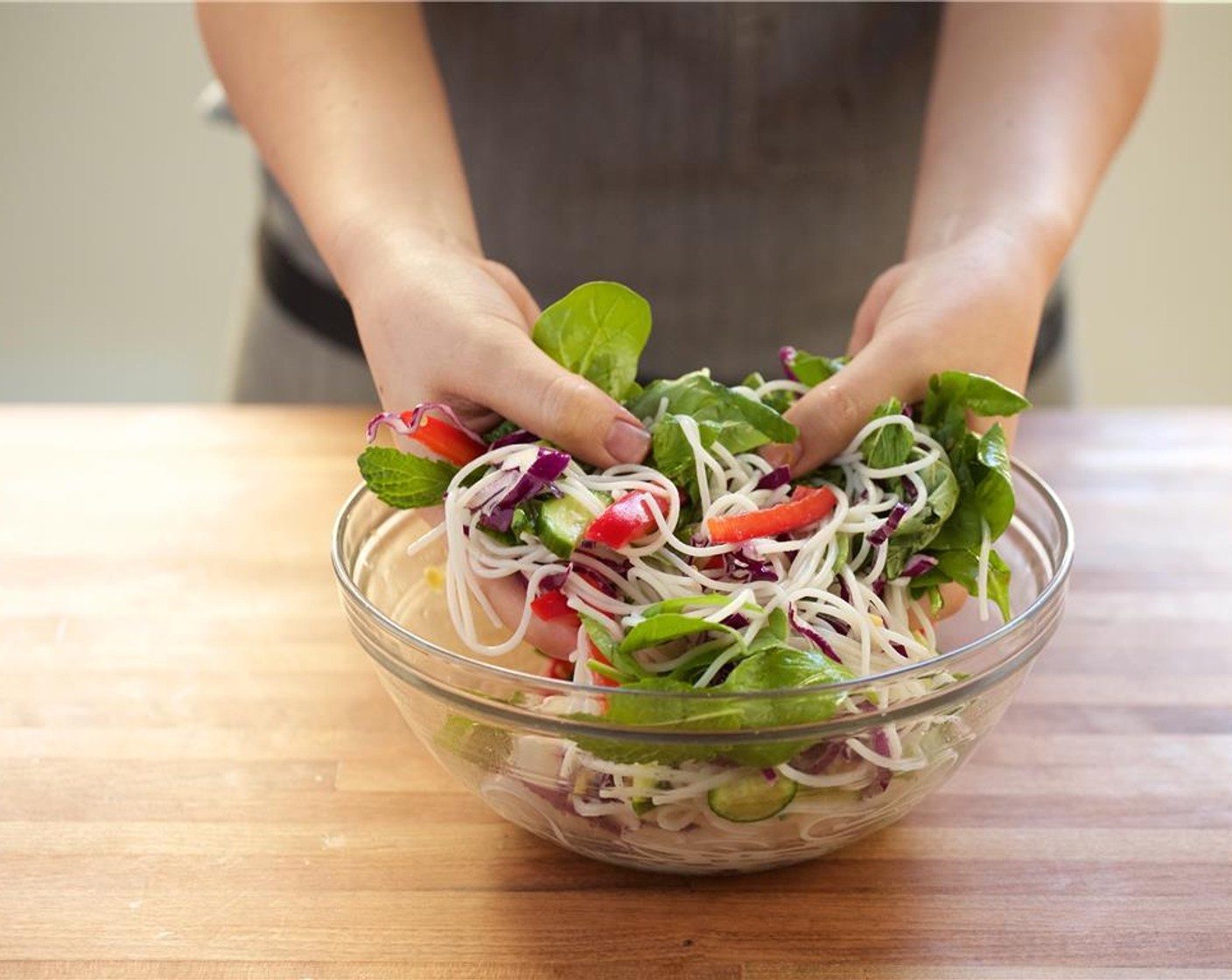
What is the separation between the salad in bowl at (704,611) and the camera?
79 centimetres

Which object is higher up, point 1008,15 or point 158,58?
point 1008,15

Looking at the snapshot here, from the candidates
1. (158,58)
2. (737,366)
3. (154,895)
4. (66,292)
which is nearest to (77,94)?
(158,58)

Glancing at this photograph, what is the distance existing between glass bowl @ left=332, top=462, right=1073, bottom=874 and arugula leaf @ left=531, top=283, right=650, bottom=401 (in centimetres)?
24

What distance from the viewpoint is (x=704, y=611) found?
0.84m

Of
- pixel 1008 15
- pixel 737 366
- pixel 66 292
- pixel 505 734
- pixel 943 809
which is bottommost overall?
pixel 66 292

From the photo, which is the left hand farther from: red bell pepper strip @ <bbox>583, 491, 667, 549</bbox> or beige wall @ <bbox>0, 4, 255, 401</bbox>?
beige wall @ <bbox>0, 4, 255, 401</bbox>

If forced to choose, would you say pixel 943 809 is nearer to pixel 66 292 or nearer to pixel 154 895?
pixel 154 895

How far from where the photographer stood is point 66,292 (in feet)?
11.6

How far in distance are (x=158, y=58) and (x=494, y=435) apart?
2686 millimetres

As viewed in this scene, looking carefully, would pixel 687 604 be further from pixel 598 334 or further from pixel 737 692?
pixel 598 334

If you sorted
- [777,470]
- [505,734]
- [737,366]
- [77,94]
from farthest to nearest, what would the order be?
[77,94] < [737,366] < [777,470] < [505,734]

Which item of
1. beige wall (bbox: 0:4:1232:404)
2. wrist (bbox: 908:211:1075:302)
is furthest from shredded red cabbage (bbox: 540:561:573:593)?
beige wall (bbox: 0:4:1232:404)

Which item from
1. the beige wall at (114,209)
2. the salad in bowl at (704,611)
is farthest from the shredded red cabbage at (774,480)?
the beige wall at (114,209)

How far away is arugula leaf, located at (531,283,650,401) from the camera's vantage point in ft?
3.32
